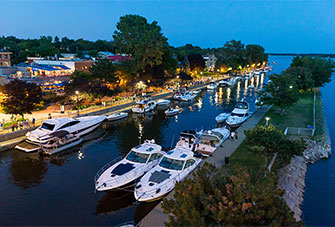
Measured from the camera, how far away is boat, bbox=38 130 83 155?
2642 centimetres

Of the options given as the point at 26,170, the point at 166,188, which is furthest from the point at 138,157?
the point at 26,170

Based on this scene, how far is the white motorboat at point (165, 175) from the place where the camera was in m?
16.9

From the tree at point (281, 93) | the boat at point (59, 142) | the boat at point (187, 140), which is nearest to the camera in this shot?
the boat at point (187, 140)

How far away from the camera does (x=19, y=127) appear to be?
101ft

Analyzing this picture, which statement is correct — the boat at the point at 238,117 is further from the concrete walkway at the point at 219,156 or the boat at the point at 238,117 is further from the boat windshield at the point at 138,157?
the boat windshield at the point at 138,157

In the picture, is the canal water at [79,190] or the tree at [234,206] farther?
the canal water at [79,190]

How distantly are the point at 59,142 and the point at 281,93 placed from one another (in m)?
30.7

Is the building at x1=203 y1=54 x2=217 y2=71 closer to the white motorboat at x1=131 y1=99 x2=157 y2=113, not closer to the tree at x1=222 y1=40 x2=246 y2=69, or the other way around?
the tree at x1=222 y1=40 x2=246 y2=69

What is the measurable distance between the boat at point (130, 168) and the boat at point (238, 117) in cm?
Result: 1645

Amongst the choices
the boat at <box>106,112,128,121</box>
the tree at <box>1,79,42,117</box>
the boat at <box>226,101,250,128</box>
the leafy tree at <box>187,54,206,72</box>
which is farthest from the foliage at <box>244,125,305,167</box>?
the leafy tree at <box>187,54,206,72</box>

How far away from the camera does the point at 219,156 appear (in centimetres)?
2328

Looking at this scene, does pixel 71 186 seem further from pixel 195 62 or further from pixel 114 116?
pixel 195 62

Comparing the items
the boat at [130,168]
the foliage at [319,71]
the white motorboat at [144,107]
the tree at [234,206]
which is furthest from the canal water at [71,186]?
the foliage at [319,71]

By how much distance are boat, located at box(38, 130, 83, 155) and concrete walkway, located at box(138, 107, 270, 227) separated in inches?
605
